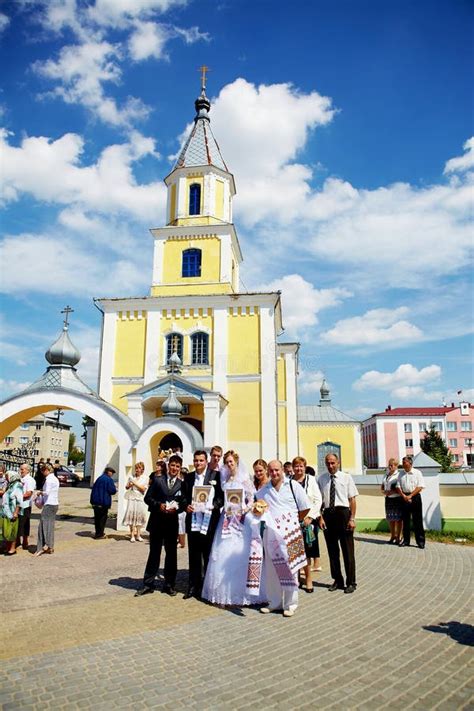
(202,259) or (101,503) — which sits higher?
(202,259)

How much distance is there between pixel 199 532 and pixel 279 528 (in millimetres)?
1150

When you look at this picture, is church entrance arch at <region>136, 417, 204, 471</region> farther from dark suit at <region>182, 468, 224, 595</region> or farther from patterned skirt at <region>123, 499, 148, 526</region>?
dark suit at <region>182, 468, 224, 595</region>

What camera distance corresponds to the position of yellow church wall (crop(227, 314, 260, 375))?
19.9 meters

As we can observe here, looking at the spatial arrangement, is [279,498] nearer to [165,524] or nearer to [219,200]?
[165,524]

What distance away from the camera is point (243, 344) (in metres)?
20.2

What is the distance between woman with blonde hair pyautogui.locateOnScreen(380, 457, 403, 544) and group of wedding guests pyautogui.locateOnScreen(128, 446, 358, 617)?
3.27 metres

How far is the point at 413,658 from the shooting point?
4105 millimetres

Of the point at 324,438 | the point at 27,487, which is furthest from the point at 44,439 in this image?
the point at 27,487

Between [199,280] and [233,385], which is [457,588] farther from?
[199,280]

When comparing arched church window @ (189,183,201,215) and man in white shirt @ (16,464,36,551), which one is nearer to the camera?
man in white shirt @ (16,464,36,551)

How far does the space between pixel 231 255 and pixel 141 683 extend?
64.4ft

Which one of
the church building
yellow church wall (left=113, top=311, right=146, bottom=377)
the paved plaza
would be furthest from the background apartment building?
the paved plaza

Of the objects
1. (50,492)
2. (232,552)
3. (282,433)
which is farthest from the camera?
(282,433)

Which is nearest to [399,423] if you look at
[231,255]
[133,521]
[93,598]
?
[231,255]
